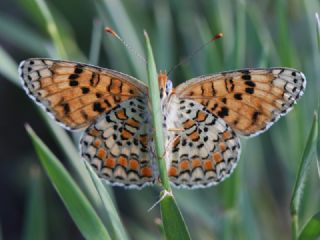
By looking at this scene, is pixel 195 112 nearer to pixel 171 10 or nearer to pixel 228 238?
pixel 228 238

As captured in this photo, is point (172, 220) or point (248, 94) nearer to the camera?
point (172, 220)

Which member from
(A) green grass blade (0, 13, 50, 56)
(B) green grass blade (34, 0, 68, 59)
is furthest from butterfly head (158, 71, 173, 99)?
(A) green grass blade (0, 13, 50, 56)

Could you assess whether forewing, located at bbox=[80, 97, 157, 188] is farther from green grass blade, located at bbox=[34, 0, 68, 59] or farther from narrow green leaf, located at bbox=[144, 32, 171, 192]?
narrow green leaf, located at bbox=[144, 32, 171, 192]

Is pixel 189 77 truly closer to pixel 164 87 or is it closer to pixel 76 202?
pixel 164 87

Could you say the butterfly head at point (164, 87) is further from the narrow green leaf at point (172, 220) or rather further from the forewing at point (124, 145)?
the narrow green leaf at point (172, 220)

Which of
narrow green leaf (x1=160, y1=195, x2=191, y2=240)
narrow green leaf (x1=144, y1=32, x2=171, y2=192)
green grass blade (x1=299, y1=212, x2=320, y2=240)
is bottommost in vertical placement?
green grass blade (x1=299, y1=212, x2=320, y2=240)

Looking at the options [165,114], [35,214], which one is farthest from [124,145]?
[35,214]

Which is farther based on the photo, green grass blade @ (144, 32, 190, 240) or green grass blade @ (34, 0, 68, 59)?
green grass blade @ (34, 0, 68, 59)
